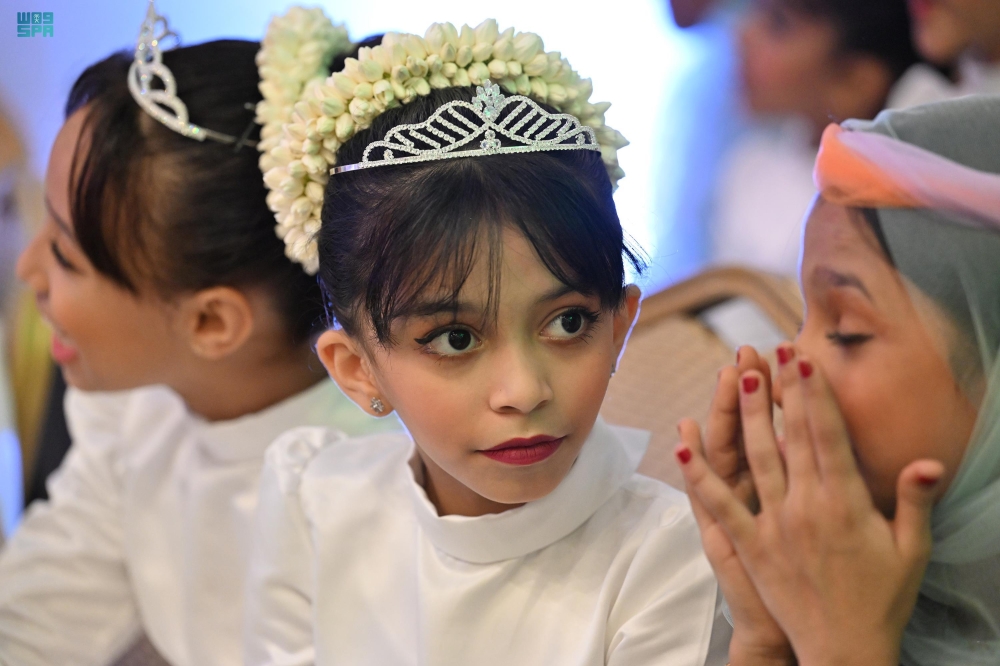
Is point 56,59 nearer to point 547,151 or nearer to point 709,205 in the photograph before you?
point 547,151

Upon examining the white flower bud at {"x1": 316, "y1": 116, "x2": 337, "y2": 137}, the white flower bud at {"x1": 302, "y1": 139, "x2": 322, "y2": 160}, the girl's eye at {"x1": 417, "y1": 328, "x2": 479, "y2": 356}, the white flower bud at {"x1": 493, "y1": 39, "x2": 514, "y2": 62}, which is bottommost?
the girl's eye at {"x1": 417, "y1": 328, "x2": 479, "y2": 356}

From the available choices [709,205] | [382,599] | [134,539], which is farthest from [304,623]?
[709,205]

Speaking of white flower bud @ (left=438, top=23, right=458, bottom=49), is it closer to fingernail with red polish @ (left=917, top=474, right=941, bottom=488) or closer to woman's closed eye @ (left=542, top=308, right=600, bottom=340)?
woman's closed eye @ (left=542, top=308, right=600, bottom=340)

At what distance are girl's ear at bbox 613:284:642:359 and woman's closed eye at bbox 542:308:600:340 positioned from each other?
69mm

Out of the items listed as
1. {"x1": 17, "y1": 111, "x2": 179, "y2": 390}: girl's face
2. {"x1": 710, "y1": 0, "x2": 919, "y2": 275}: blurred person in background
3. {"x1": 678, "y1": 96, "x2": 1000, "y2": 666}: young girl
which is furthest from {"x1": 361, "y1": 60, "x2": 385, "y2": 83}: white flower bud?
{"x1": 710, "y1": 0, "x2": 919, "y2": 275}: blurred person in background

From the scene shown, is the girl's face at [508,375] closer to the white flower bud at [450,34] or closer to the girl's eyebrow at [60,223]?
the white flower bud at [450,34]

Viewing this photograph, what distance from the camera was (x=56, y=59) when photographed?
1490 millimetres

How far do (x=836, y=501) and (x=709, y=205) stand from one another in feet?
7.87

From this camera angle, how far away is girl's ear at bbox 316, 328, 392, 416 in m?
1.07

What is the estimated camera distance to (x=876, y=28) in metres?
2.52

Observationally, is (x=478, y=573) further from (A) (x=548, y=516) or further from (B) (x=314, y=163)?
(B) (x=314, y=163)

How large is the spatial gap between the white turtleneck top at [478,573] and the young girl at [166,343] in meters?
0.21

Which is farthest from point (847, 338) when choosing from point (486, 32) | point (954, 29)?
point (954, 29)

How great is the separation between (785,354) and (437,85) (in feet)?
1.45
